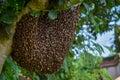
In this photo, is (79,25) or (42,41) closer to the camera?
(42,41)

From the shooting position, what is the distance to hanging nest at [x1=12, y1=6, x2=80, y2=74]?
136 cm

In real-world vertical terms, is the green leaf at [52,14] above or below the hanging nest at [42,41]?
above

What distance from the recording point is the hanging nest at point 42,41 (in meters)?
1.36

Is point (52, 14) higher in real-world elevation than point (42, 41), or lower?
higher

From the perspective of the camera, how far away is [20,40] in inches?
53.4

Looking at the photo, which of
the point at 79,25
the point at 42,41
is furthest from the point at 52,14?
the point at 79,25

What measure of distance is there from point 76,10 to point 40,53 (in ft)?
0.71

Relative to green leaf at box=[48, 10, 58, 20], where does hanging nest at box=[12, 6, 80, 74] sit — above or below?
below

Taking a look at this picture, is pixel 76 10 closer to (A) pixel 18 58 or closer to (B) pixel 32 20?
(B) pixel 32 20

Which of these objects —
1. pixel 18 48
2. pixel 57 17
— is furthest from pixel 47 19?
pixel 18 48

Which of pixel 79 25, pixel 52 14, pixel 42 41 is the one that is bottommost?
pixel 79 25

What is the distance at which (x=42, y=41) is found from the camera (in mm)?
1375

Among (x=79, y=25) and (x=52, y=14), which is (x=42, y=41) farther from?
(x=79, y=25)

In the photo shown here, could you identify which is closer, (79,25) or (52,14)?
(52,14)
